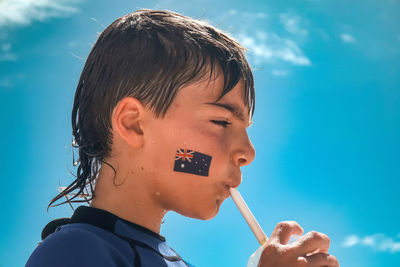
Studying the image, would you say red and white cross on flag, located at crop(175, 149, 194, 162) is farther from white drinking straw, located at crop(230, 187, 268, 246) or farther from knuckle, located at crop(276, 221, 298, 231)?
knuckle, located at crop(276, 221, 298, 231)

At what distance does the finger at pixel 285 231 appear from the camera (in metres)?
1.72

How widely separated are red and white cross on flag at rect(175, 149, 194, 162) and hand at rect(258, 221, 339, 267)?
46cm

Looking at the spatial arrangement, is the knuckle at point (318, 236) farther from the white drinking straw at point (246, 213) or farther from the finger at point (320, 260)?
the white drinking straw at point (246, 213)

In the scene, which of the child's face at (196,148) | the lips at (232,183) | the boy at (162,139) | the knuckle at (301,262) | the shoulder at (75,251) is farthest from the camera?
the lips at (232,183)

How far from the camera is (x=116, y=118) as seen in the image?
1.79 metres

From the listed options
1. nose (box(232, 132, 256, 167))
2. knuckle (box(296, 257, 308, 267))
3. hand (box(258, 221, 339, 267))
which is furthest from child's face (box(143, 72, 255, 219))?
knuckle (box(296, 257, 308, 267))

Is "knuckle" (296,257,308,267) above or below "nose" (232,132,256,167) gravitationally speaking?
below

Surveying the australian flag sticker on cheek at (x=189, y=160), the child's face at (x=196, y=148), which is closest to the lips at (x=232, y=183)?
the child's face at (x=196, y=148)

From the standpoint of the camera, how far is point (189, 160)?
179 cm

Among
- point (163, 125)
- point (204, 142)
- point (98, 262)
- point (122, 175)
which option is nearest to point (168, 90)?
point (163, 125)

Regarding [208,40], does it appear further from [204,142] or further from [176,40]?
[204,142]

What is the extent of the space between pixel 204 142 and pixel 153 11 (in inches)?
29.9

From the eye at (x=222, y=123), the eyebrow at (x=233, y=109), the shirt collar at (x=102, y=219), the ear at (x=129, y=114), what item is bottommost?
the shirt collar at (x=102, y=219)

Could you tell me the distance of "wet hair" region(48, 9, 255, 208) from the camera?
182cm
